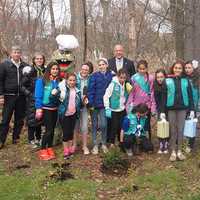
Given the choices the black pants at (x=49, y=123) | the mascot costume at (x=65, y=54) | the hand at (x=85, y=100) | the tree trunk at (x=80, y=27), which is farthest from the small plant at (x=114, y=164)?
the tree trunk at (x=80, y=27)

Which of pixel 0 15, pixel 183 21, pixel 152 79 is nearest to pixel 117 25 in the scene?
pixel 0 15

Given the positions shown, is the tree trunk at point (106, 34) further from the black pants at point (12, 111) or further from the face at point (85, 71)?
the face at point (85, 71)

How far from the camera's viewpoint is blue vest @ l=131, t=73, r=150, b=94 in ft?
27.0

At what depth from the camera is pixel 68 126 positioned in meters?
7.96

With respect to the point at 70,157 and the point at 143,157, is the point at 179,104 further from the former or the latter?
the point at 70,157

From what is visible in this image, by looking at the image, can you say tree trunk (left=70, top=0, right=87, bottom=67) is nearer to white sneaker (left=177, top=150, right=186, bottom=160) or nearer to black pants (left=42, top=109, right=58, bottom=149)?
black pants (left=42, top=109, right=58, bottom=149)

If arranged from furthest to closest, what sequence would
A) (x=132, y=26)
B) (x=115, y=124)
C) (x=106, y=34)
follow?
(x=106, y=34) < (x=132, y=26) < (x=115, y=124)

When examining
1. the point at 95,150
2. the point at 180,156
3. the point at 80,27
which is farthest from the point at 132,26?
the point at 180,156

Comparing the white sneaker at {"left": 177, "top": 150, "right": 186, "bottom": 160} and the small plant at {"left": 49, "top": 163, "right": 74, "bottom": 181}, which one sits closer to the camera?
the small plant at {"left": 49, "top": 163, "right": 74, "bottom": 181}

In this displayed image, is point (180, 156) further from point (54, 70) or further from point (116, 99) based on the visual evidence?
point (54, 70)

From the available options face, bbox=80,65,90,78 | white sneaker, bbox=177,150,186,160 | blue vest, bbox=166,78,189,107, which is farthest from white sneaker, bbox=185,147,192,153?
face, bbox=80,65,90,78

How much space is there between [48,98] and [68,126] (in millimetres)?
637

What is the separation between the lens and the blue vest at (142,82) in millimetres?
8242

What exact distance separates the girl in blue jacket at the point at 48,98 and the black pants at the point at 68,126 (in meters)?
0.26
